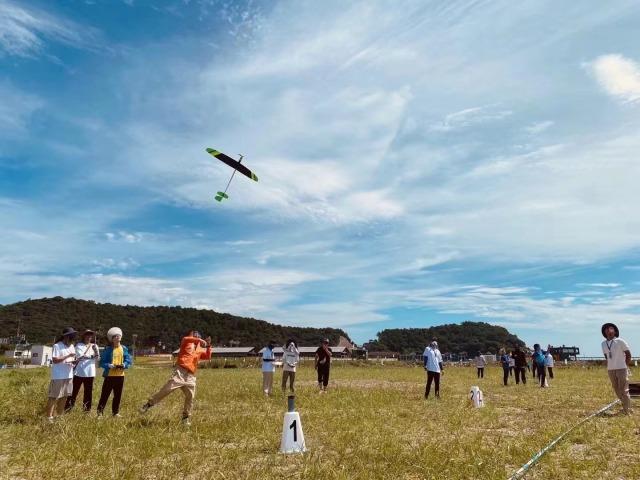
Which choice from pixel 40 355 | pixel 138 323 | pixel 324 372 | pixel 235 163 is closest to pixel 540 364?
pixel 324 372

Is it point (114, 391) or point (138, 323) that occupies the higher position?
point (138, 323)

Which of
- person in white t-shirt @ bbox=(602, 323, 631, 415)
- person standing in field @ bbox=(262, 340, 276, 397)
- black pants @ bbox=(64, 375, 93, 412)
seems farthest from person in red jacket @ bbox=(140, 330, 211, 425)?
person in white t-shirt @ bbox=(602, 323, 631, 415)

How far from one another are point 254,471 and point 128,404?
838 cm

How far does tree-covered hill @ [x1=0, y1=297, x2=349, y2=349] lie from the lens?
152 m

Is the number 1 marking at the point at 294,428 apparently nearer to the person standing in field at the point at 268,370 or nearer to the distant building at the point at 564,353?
the person standing in field at the point at 268,370

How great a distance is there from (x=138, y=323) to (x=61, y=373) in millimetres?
177329

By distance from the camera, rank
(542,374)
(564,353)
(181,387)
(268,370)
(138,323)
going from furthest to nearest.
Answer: (138,323), (564,353), (542,374), (268,370), (181,387)

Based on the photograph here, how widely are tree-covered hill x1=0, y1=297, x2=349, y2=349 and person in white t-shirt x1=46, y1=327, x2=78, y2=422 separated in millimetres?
138397

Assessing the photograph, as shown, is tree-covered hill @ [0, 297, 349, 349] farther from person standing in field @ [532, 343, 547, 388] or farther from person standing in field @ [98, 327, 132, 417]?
person standing in field @ [98, 327, 132, 417]

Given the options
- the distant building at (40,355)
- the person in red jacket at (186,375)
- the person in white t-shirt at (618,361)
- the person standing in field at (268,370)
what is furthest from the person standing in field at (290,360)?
the distant building at (40,355)

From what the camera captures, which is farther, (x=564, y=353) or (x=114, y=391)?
(x=564, y=353)

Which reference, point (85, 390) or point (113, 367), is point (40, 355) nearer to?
point (85, 390)

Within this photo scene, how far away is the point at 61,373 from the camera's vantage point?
9.78m

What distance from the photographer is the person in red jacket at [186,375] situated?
957 cm
